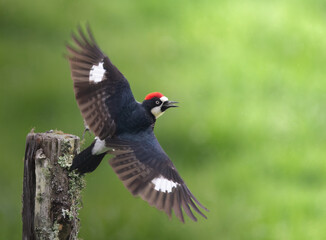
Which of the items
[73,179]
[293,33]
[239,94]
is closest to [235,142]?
[239,94]

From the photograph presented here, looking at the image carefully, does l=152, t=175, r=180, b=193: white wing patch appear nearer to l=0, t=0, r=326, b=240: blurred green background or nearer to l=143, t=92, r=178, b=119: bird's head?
l=143, t=92, r=178, b=119: bird's head

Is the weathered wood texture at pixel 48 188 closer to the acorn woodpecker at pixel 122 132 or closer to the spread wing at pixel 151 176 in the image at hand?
the acorn woodpecker at pixel 122 132

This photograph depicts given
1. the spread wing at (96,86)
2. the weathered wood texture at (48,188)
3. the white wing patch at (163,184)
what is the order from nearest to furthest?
the weathered wood texture at (48,188)
the white wing patch at (163,184)
the spread wing at (96,86)

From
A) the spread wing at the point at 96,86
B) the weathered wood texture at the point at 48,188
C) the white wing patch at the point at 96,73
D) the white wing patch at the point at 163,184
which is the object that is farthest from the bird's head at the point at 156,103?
the weathered wood texture at the point at 48,188

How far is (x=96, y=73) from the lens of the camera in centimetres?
289

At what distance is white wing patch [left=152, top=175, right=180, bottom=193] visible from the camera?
271 centimetres

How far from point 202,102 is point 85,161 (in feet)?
10.8

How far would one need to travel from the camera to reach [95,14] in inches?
229

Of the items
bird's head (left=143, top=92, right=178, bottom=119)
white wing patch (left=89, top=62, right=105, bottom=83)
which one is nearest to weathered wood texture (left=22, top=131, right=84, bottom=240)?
white wing patch (left=89, top=62, right=105, bottom=83)

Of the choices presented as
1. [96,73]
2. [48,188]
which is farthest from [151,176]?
[96,73]

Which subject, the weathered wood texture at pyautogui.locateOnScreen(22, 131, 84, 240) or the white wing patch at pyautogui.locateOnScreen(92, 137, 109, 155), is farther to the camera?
the white wing patch at pyautogui.locateOnScreen(92, 137, 109, 155)

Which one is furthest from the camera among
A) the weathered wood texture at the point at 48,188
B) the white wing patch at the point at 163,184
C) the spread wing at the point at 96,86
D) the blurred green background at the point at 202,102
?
the blurred green background at the point at 202,102

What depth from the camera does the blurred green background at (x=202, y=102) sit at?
4965mm

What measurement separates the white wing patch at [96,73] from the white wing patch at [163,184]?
662 mm
